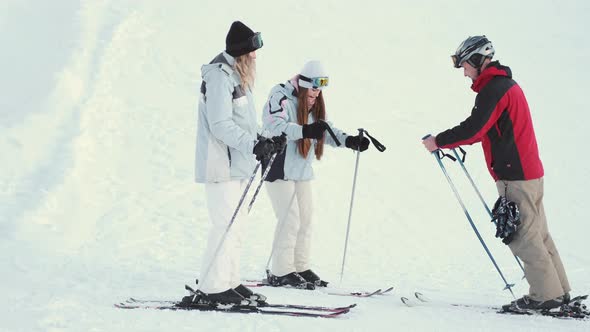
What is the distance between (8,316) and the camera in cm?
497

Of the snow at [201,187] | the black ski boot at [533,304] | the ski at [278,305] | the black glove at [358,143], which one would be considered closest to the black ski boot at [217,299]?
the ski at [278,305]

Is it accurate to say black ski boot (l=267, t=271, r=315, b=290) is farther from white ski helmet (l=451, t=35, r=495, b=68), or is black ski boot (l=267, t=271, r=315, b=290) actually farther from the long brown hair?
white ski helmet (l=451, t=35, r=495, b=68)

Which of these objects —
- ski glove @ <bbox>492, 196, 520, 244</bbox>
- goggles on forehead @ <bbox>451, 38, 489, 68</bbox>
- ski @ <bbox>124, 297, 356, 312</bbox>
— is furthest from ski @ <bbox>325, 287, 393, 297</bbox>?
goggles on forehead @ <bbox>451, 38, 489, 68</bbox>

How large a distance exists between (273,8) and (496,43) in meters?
5.96

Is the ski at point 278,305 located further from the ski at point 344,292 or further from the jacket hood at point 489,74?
the jacket hood at point 489,74

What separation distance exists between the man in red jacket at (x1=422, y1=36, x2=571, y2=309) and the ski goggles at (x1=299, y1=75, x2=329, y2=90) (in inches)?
48.2

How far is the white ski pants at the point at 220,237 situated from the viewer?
5434 mm

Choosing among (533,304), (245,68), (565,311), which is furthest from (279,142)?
(565,311)

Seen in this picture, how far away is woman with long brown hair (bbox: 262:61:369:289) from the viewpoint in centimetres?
665

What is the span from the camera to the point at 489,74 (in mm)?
5719

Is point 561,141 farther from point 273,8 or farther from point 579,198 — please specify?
point 273,8

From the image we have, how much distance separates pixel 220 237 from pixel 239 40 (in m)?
1.33

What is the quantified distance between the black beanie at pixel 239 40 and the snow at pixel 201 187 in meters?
1.76

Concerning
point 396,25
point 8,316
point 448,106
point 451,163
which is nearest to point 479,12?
point 396,25
